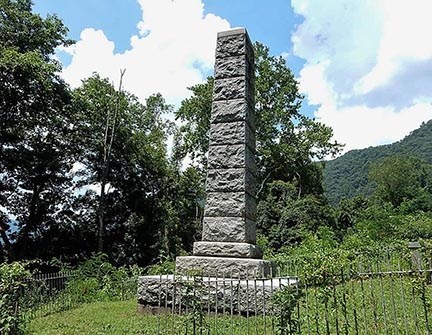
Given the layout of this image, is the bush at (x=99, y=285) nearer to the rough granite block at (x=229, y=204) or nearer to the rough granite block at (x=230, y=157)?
the rough granite block at (x=229, y=204)

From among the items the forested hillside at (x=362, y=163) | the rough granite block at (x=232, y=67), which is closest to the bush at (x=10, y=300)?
the rough granite block at (x=232, y=67)

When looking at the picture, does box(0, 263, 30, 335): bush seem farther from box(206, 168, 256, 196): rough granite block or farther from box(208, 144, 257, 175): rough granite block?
box(208, 144, 257, 175): rough granite block

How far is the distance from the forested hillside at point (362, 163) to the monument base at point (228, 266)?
49.7 metres

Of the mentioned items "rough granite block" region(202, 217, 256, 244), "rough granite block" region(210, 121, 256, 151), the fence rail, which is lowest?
the fence rail

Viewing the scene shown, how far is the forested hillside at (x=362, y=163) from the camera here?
5891 centimetres

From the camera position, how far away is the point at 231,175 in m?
6.68

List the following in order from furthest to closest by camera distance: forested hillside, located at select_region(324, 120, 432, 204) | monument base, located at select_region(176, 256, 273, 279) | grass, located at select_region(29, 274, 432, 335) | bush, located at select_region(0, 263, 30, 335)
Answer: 1. forested hillside, located at select_region(324, 120, 432, 204)
2. monument base, located at select_region(176, 256, 273, 279)
3. bush, located at select_region(0, 263, 30, 335)
4. grass, located at select_region(29, 274, 432, 335)

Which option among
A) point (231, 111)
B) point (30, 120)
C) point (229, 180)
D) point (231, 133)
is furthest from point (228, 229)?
point (30, 120)

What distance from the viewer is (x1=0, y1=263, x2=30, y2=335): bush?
4.75 m

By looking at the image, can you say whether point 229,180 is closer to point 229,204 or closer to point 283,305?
point 229,204

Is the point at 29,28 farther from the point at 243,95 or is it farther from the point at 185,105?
the point at 243,95

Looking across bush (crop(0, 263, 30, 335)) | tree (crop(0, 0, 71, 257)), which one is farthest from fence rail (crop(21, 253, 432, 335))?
tree (crop(0, 0, 71, 257))

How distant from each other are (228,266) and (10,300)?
10.0 ft

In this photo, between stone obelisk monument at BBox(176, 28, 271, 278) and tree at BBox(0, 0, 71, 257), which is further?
tree at BBox(0, 0, 71, 257)
